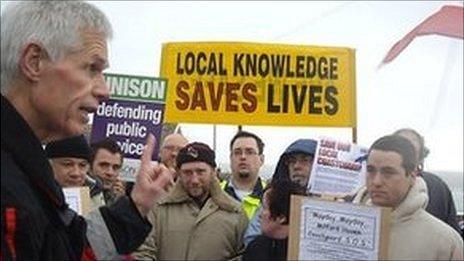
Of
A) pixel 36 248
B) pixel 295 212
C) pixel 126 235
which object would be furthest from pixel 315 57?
pixel 36 248

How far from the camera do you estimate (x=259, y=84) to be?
7.71m

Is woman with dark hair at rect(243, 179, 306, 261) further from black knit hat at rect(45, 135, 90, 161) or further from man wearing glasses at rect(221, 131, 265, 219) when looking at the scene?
man wearing glasses at rect(221, 131, 265, 219)

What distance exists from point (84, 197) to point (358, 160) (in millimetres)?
2212

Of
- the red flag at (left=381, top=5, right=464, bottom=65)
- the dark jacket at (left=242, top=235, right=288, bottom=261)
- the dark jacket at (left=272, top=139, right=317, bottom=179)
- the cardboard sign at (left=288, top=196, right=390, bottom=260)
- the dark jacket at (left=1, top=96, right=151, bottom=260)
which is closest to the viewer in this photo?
the dark jacket at (left=1, top=96, right=151, bottom=260)

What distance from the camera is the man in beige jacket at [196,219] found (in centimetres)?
505

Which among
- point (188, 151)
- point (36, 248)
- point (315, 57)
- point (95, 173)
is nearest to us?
point (36, 248)

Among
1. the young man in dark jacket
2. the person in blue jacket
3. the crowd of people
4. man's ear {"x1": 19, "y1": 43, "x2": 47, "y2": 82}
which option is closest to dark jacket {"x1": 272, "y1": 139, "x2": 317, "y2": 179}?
the person in blue jacket

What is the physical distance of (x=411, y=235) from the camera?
4.20 meters

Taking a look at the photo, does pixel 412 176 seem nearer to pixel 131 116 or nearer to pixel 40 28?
pixel 131 116

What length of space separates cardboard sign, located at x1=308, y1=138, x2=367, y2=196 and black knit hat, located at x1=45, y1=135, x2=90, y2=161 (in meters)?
1.66

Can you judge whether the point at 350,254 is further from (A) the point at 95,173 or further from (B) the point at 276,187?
(A) the point at 95,173

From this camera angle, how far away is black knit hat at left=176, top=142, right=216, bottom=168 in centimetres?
529

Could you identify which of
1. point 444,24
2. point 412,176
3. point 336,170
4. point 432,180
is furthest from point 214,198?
point 444,24

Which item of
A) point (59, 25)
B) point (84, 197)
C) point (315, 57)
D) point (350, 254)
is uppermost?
point (315, 57)
